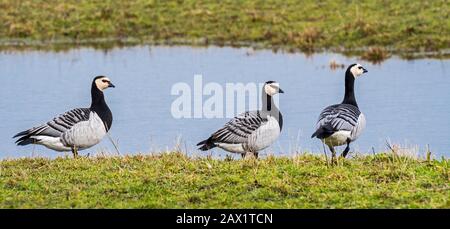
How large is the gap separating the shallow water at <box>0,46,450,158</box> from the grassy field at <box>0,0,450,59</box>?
1.78 m

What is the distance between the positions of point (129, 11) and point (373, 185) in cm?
2654

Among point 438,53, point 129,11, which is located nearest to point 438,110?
point 438,53

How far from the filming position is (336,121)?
49.6ft

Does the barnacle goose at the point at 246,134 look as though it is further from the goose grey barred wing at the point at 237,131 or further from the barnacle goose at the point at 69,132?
the barnacle goose at the point at 69,132

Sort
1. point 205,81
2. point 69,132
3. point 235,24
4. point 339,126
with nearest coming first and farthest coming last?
1. point 339,126
2. point 69,132
3. point 205,81
4. point 235,24

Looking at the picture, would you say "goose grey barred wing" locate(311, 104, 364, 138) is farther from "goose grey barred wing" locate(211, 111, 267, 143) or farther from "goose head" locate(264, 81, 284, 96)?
"goose head" locate(264, 81, 284, 96)

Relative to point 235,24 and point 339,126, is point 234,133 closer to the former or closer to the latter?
point 339,126

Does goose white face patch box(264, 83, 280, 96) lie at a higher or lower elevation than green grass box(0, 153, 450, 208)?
higher

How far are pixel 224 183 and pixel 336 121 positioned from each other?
2805mm

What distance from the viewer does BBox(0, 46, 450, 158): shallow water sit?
20.0 meters

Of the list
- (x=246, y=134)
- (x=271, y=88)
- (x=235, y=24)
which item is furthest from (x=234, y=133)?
(x=235, y=24)

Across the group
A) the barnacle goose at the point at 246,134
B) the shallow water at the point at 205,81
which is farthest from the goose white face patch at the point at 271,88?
the shallow water at the point at 205,81

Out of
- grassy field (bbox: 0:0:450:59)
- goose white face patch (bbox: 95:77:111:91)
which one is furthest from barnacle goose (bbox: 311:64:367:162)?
grassy field (bbox: 0:0:450:59)

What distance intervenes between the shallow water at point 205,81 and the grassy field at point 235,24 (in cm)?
178
